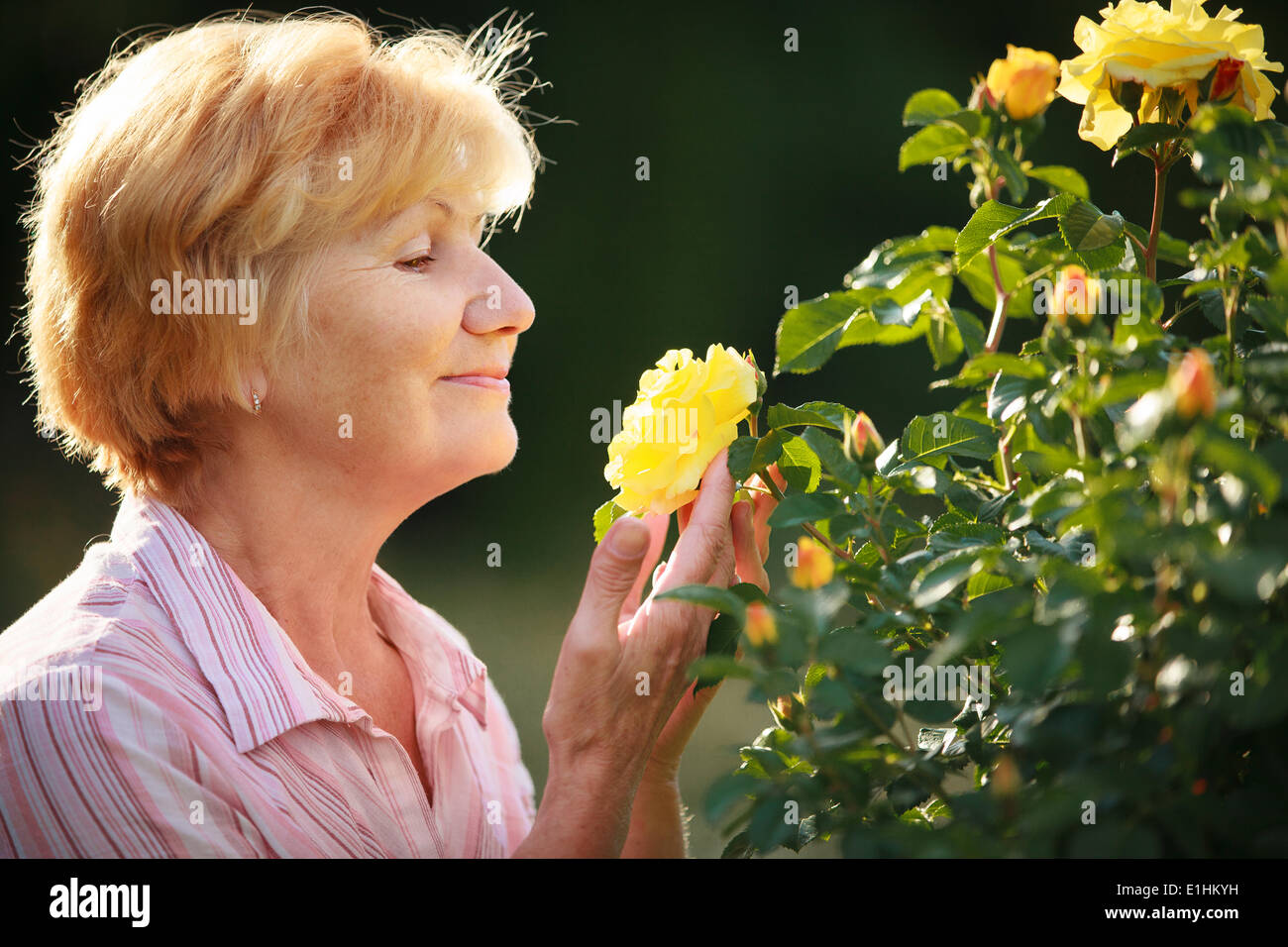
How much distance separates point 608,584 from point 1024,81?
2.14 feet

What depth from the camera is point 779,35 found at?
13.6 ft

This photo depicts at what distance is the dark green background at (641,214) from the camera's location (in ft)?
13.0

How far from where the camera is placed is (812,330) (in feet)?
3.46

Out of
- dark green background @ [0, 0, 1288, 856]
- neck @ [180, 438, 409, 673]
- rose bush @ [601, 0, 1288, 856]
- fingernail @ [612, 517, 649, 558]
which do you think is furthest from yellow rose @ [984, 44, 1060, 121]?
dark green background @ [0, 0, 1288, 856]

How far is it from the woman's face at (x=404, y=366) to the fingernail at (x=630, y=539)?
33 cm

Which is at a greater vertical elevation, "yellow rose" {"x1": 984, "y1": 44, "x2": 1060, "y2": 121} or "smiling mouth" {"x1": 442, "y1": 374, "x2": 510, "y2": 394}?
"yellow rose" {"x1": 984, "y1": 44, "x2": 1060, "y2": 121}

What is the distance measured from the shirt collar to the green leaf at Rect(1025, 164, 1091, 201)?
101cm

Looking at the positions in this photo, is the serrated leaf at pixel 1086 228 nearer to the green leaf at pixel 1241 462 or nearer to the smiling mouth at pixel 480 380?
the green leaf at pixel 1241 462

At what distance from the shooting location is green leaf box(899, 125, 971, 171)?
0.98 meters

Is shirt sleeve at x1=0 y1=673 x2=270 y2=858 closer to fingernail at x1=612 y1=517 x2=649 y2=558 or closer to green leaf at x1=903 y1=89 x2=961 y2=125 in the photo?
fingernail at x1=612 y1=517 x2=649 y2=558

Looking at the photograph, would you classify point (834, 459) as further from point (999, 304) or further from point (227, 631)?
point (227, 631)
